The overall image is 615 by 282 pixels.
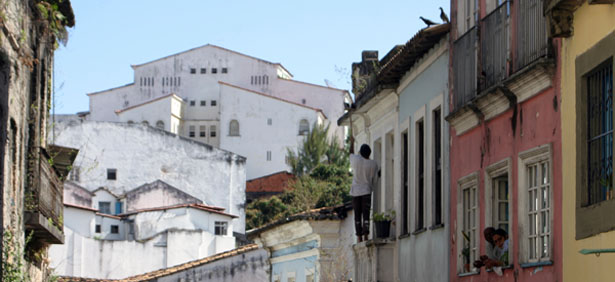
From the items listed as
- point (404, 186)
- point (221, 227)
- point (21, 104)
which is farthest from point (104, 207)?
point (404, 186)

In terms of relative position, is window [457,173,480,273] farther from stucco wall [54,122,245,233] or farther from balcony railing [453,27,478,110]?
stucco wall [54,122,245,233]

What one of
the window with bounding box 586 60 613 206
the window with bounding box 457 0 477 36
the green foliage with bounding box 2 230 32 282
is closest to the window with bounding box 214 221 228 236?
the green foliage with bounding box 2 230 32 282

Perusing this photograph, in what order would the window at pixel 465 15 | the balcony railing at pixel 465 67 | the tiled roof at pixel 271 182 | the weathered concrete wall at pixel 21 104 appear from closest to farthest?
1. the balcony railing at pixel 465 67
2. the window at pixel 465 15
3. the weathered concrete wall at pixel 21 104
4. the tiled roof at pixel 271 182

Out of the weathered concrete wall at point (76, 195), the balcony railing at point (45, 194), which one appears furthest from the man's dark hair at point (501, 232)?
the weathered concrete wall at point (76, 195)

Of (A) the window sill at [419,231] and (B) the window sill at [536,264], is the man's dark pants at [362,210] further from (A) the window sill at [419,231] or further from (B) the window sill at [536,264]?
(B) the window sill at [536,264]

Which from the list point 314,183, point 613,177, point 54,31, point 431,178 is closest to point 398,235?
point 431,178

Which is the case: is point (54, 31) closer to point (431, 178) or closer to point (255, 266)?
point (431, 178)

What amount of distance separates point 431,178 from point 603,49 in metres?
7.34

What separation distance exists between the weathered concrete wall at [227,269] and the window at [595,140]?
25362 millimetres

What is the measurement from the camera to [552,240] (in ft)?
38.0

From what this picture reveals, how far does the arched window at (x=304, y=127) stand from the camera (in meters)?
85.3

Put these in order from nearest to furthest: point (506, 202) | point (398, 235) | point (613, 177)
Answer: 1. point (613, 177)
2. point (506, 202)
3. point (398, 235)

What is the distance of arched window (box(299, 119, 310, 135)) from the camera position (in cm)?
8531

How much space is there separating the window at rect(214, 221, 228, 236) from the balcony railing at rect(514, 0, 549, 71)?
1705 inches
